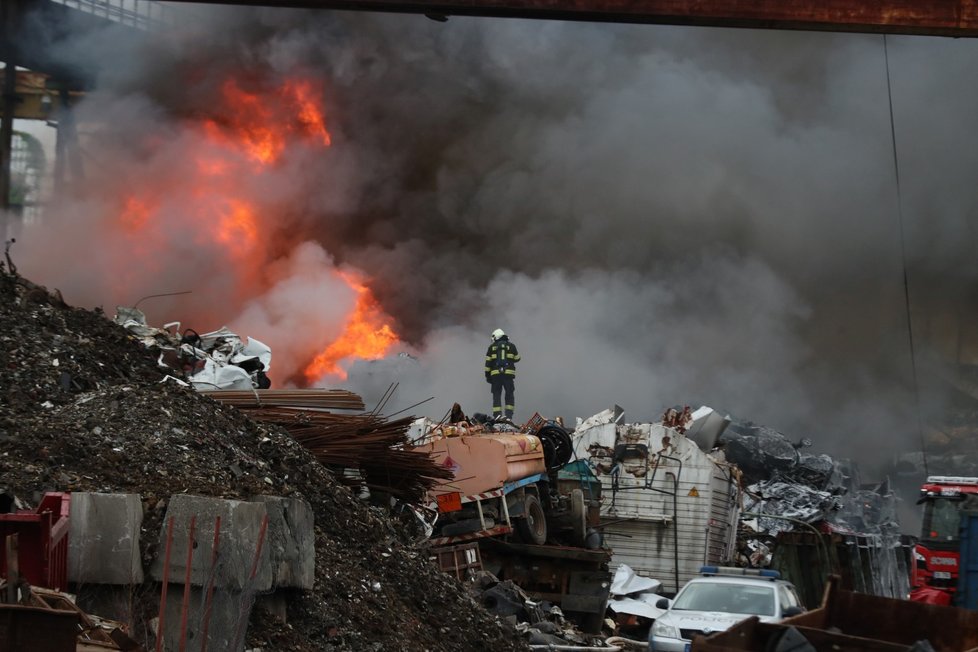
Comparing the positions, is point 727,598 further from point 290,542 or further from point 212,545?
point 212,545

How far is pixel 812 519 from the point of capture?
1653 centimetres

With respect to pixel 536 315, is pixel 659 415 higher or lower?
lower

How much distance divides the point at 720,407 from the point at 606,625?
12.3 meters

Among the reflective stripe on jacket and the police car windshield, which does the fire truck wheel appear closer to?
the police car windshield

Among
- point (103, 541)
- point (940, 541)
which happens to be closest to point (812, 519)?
point (940, 541)

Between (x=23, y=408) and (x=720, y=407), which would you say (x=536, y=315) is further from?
(x=23, y=408)

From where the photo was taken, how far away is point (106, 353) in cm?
905

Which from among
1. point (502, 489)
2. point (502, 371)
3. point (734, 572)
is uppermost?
point (502, 371)

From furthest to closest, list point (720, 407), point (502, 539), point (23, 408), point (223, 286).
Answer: point (720, 407) → point (223, 286) → point (502, 539) → point (23, 408)

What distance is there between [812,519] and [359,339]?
29.7 feet

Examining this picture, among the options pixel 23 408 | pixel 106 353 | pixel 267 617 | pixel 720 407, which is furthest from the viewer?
pixel 720 407

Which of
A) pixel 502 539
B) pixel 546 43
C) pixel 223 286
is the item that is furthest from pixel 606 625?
pixel 546 43

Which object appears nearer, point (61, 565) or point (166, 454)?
point (61, 565)

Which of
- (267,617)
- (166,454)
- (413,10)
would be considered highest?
(413,10)
